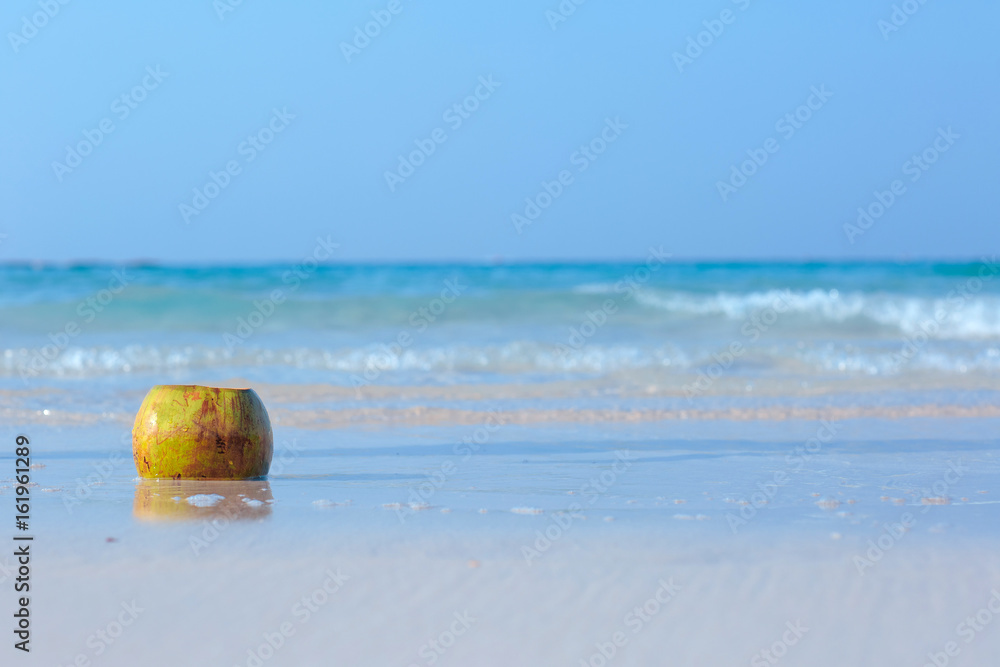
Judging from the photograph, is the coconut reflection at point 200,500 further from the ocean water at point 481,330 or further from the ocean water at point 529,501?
the ocean water at point 481,330

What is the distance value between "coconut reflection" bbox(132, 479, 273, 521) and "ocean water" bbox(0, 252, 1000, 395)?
16.8ft

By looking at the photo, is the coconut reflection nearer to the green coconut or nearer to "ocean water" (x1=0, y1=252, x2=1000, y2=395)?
the green coconut

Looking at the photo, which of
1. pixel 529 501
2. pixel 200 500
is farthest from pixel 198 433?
pixel 529 501

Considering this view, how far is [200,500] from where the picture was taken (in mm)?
4574

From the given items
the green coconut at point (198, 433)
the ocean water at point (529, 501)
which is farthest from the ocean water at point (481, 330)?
the green coconut at point (198, 433)

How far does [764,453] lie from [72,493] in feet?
12.0

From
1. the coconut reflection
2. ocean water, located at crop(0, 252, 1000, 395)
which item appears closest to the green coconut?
the coconut reflection

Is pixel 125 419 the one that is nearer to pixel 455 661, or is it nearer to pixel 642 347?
pixel 455 661

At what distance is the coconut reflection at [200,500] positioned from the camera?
14.1 feet

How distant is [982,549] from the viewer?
3.90 meters

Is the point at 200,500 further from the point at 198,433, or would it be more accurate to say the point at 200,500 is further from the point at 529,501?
the point at 529,501

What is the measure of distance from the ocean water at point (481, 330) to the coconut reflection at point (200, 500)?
5.13 meters

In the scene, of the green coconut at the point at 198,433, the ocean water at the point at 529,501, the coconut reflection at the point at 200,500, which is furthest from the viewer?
the green coconut at the point at 198,433

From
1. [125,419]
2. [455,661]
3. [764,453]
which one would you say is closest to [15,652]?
[455,661]
